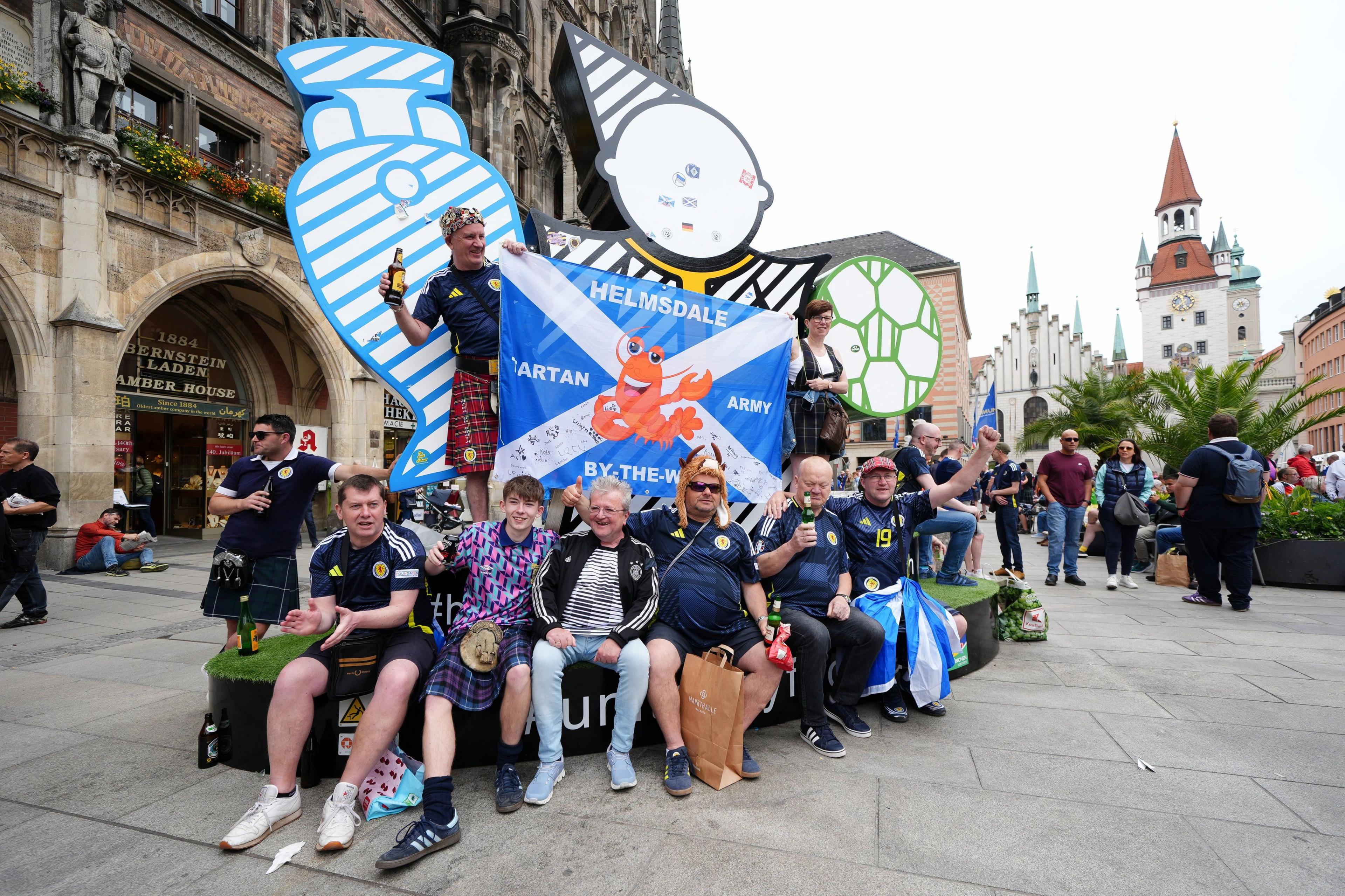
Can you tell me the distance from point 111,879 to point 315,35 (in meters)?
16.9

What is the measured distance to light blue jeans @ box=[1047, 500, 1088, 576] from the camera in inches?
316

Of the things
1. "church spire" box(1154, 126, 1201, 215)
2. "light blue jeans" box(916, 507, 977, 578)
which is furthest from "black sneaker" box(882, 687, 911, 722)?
"church spire" box(1154, 126, 1201, 215)

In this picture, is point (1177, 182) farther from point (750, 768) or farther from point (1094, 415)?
point (750, 768)

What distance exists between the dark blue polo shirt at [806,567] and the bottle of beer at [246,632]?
2603 mm

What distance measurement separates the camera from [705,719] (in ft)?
9.54

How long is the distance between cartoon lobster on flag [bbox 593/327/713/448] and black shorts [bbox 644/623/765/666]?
1375 millimetres

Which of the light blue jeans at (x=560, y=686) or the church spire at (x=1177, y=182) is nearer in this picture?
the light blue jeans at (x=560, y=686)


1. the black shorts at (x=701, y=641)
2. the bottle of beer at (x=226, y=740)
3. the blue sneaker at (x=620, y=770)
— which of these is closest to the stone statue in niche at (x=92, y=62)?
the bottle of beer at (x=226, y=740)

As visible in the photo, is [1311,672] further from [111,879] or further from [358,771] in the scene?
[111,879]

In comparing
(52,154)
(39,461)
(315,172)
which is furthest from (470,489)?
(52,154)

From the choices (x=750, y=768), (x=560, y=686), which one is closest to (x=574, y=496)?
(x=560, y=686)

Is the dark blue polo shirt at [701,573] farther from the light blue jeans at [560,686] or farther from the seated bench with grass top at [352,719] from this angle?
the seated bench with grass top at [352,719]

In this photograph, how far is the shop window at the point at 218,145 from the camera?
1240cm

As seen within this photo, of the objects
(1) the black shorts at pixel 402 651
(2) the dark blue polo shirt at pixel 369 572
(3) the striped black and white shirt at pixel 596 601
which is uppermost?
(2) the dark blue polo shirt at pixel 369 572
